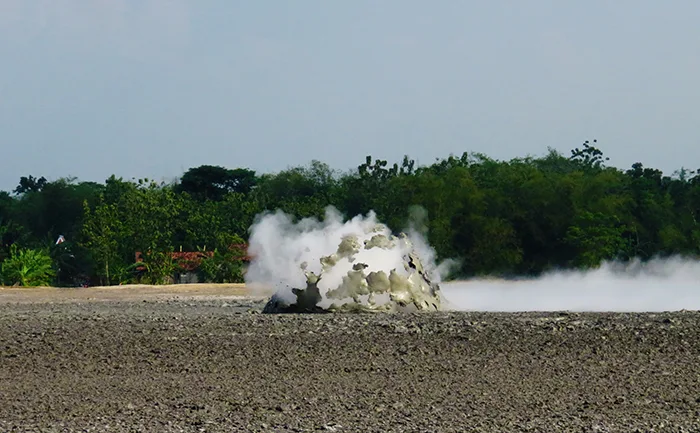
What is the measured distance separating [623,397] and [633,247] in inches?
1923

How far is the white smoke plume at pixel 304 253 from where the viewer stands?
27609 mm

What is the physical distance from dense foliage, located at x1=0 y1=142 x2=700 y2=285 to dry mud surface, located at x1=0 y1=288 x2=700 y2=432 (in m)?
33.4

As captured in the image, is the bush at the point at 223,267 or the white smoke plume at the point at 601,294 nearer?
the white smoke plume at the point at 601,294

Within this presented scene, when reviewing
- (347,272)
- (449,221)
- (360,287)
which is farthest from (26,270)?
(360,287)

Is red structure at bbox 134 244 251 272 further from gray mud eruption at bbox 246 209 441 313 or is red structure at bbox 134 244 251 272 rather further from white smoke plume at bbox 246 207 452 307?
gray mud eruption at bbox 246 209 441 313

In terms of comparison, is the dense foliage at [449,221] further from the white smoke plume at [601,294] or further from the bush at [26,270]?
the white smoke plume at [601,294]

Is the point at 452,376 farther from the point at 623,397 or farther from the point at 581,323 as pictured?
the point at 581,323

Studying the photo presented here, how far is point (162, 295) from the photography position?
40.6 meters

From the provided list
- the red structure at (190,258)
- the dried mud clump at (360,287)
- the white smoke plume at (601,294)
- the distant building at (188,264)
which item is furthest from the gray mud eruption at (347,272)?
the distant building at (188,264)

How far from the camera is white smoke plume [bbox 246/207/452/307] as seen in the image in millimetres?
27609

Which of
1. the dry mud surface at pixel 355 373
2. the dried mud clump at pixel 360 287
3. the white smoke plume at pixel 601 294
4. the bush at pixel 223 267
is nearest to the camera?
the dry mud surface at pixel 355 373

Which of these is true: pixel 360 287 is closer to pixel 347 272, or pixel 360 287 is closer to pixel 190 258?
pixel 347 272

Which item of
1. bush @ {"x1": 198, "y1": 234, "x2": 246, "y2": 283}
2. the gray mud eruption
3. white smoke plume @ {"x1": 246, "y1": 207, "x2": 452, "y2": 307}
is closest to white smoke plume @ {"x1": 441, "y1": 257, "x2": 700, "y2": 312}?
the gray mud eruption

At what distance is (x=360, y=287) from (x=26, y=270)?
100ft
